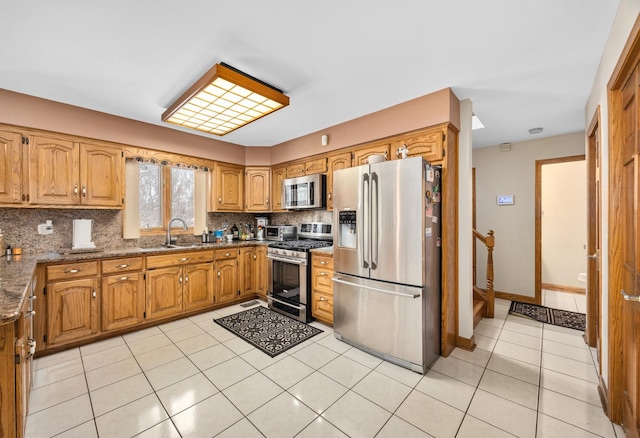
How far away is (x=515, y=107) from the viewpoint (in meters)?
3.01

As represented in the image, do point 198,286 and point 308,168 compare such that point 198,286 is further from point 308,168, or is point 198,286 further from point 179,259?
point 308,168

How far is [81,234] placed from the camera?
3125mm

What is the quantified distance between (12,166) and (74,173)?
0.46m

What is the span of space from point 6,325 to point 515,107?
4396mm

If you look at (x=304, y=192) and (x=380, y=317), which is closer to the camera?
(x=380, y=317)

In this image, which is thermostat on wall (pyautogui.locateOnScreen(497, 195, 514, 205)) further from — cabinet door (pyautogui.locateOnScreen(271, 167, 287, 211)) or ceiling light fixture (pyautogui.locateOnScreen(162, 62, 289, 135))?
ceiling light fixture (pyautogui.locateOnScreen(162, 62, 289, 135))

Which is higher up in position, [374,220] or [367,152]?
[367,152]

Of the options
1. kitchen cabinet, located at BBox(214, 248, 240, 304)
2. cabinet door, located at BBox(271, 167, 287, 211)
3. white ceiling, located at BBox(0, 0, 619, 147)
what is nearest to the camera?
white ceiling, located at BBox(0, 0, 619, 147)

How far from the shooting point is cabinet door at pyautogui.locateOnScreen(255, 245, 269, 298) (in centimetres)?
417

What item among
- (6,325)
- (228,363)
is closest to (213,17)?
(6,325)

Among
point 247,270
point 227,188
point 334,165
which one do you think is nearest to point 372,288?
point 334,165

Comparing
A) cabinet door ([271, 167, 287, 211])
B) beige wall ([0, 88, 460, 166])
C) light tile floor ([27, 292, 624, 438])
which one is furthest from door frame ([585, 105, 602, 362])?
cabinet door ([271, 167, 287, 211])

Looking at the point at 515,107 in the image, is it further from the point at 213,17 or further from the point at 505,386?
the point at 213,17

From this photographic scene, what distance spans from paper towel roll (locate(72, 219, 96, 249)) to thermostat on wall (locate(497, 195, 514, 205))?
587 cm
